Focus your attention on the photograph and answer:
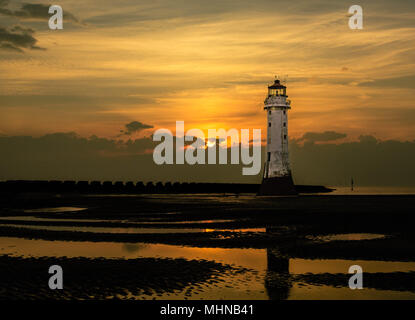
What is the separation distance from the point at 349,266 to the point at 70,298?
322 inches

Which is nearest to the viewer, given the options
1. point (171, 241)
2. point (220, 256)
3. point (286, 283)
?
point (286, 283)

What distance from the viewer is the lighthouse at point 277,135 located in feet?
205

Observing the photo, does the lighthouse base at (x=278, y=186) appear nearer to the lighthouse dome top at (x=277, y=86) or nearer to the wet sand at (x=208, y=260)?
the lighthouse dome top at (x=277, y=86)

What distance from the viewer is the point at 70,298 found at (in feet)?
37.9

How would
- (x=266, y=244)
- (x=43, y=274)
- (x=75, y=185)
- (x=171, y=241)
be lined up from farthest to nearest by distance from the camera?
(x=75, y=185), (x=171, y=241), (x=266, y=244), (x=43, y=274)

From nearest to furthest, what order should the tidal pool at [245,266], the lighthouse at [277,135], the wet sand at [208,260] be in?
the tidal pool at [245,266], the wet sand at [208,260], the lighthouse at [277,135]

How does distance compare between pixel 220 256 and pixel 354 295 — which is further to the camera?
pixel 220 256

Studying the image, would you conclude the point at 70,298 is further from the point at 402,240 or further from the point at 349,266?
the point at 402,240

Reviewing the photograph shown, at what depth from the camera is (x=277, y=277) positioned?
13.8 meters

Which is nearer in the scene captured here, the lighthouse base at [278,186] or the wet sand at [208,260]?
the wet sand at [208,260]

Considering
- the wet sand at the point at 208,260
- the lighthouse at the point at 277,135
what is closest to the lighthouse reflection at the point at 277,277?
the wet sand at the point at 208,260

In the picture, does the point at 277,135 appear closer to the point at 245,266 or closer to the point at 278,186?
the point at 278,186

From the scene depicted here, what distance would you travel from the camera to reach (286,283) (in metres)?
12.9

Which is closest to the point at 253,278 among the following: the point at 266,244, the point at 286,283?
the point at 286,283
